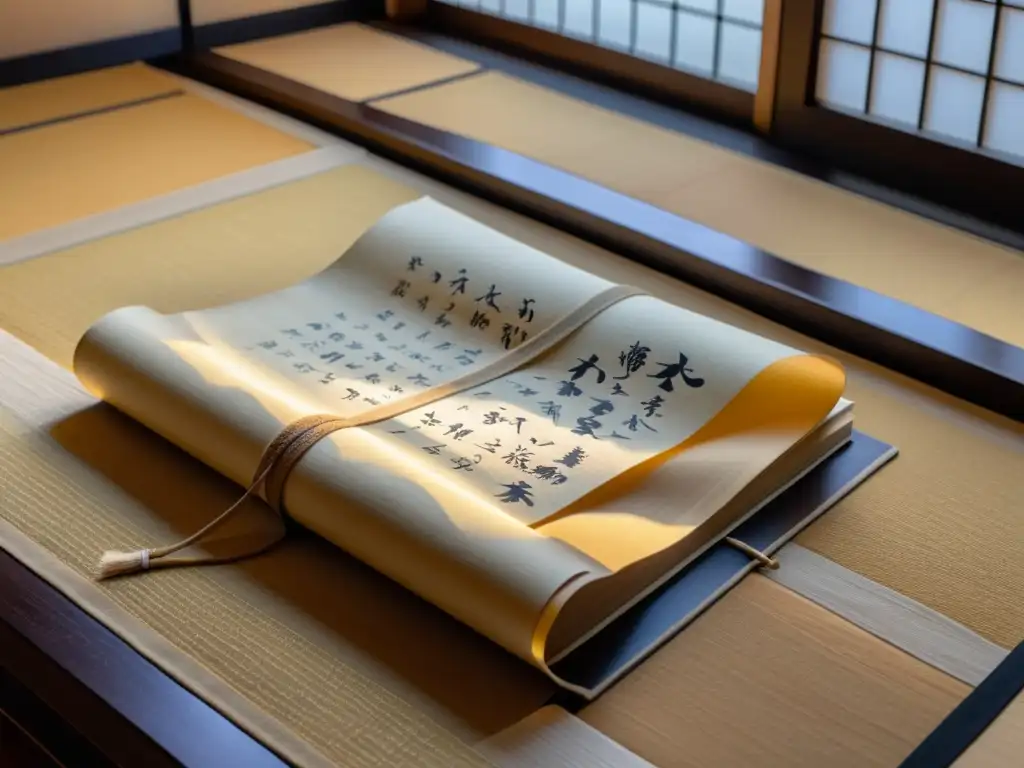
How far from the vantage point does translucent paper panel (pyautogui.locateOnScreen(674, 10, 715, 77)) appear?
340 cm

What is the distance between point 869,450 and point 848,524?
187mm

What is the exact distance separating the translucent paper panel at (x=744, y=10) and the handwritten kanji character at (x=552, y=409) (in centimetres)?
186

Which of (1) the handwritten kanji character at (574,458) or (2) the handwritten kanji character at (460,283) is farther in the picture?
(2) the handwritten kanji character at (460,283)

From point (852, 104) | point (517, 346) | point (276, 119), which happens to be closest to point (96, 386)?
point (517, 346)

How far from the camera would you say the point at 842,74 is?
117 inches

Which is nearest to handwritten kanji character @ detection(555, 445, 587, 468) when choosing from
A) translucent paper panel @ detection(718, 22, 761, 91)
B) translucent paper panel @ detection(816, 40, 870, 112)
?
translucent paper panel @ detection(816, 40, 870, 112)

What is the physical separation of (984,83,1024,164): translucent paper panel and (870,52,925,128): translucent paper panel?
177 mm

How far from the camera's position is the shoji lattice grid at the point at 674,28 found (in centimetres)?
333

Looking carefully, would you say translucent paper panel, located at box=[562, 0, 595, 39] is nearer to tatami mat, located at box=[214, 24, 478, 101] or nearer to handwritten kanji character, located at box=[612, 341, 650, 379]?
tatami mat, located at box=[214, 24, 478, 101]

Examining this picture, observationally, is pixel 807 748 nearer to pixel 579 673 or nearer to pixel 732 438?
pixel 579 673

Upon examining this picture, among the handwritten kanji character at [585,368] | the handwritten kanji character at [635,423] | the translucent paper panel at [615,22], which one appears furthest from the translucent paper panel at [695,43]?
the handwritten kanji character at [635,423]

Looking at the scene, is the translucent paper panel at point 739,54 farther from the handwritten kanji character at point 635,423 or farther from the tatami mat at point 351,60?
the handwritten kanji character at point 635,423

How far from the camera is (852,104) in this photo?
2.97 meters

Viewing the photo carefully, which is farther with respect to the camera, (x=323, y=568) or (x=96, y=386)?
(x=96, y=386)
